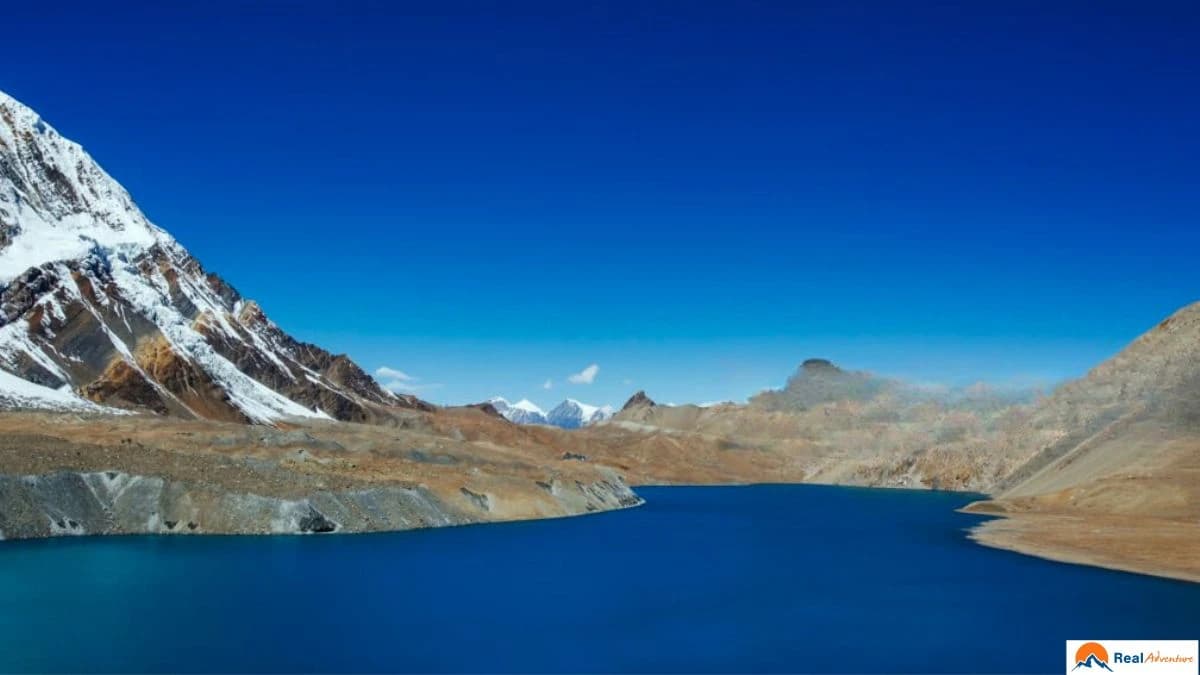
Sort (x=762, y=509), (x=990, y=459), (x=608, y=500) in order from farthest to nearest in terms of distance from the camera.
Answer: (x=990, y=459) → (x=762, y=509) → (x=608, y=500)

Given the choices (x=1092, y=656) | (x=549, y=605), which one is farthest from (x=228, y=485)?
(x=1092, y=656)

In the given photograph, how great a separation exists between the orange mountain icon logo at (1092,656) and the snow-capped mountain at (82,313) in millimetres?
125118

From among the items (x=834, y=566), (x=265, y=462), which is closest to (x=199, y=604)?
(x=834, y=566)

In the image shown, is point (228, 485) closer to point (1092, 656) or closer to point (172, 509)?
point (172, 509)

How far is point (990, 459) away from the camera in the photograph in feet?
560

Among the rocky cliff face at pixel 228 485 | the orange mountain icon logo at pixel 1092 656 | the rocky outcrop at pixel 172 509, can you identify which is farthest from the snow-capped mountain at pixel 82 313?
the orange mountain icon logo at pixel 1092 656

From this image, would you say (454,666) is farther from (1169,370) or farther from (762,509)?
(1169,370)

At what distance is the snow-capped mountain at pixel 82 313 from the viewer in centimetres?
14476

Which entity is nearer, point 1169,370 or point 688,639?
point 688,639

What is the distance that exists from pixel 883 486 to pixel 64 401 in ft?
475

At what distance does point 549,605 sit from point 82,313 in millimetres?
142906

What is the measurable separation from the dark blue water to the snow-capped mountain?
8506 centimetres

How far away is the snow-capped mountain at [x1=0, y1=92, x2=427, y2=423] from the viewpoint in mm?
144763

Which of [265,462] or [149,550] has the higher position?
[265,462]
